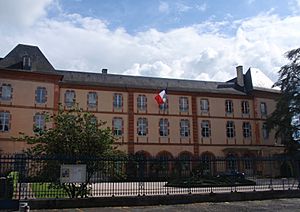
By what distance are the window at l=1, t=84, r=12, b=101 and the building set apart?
0.08 meters

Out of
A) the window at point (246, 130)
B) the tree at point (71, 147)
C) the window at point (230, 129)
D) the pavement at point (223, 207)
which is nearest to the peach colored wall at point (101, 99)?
the window at point (230, 129)

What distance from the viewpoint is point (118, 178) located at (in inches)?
562

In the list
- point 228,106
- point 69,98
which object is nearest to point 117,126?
point 69,98

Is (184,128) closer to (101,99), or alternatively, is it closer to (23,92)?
(101,99)

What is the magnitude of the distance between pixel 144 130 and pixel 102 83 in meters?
6.24

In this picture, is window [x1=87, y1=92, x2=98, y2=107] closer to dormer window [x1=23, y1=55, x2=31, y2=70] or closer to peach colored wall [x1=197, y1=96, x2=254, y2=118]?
dormer window [x1=23, y1=55, x2=31, y2=70]

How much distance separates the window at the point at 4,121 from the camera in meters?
31.5

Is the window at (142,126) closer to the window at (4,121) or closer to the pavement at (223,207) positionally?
the window at (4,121)

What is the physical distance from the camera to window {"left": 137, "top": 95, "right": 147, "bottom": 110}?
3694cm

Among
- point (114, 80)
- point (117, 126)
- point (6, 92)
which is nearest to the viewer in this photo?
point (6, 92)

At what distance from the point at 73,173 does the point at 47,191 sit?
1212 millimetres

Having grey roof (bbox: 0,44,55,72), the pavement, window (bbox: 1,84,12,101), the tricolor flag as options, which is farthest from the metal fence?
grey roof (bbox: 0,44,55,72)

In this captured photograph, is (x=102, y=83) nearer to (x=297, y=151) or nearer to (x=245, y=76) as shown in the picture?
(x=245, y=76)

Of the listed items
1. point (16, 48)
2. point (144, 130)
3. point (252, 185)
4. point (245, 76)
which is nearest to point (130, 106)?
point (144, 130)
